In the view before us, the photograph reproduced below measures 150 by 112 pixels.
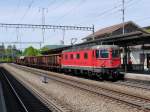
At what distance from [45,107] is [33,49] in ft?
458

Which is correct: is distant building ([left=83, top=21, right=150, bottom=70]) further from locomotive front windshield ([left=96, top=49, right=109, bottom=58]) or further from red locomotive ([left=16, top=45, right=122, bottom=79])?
locomotive front windshield ([left=96, top=49, right=109, bottom=58])

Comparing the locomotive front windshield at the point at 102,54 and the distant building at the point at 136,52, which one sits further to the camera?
the distant building at the point at 136,52

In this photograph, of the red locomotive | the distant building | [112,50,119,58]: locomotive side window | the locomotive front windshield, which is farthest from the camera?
the distant building

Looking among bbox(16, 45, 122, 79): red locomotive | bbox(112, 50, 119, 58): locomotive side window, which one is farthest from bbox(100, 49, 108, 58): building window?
bbox(112, 50, 119, 58): locomotive side window

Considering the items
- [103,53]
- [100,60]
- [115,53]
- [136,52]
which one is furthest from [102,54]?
[136,52]

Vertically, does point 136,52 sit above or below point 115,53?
above

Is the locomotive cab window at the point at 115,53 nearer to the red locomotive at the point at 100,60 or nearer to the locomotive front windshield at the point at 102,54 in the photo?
the red locomotive at the point at 100,60

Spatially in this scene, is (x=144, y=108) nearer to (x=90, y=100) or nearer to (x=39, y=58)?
(x=90, y=100)

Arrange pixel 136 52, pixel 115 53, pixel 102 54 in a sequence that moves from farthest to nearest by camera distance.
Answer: pixel 136 52 < pixel 115 53 < pixel 102 54

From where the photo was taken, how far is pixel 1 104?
17.8 meters

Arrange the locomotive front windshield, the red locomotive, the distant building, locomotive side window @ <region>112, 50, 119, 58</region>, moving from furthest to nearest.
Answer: the distant building → locomotive side window @ <region>112, 50, 119, 58</region> → the locomotive front windshield → the red locomotive

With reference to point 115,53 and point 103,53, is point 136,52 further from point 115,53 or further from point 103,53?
point 103,53

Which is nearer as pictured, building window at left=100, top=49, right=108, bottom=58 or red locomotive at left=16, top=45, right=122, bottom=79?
red locomotive at left=16, top=45, right=122, bottom=79

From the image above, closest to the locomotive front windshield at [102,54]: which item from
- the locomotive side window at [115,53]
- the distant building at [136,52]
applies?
the locomotive side window at [115,53]
